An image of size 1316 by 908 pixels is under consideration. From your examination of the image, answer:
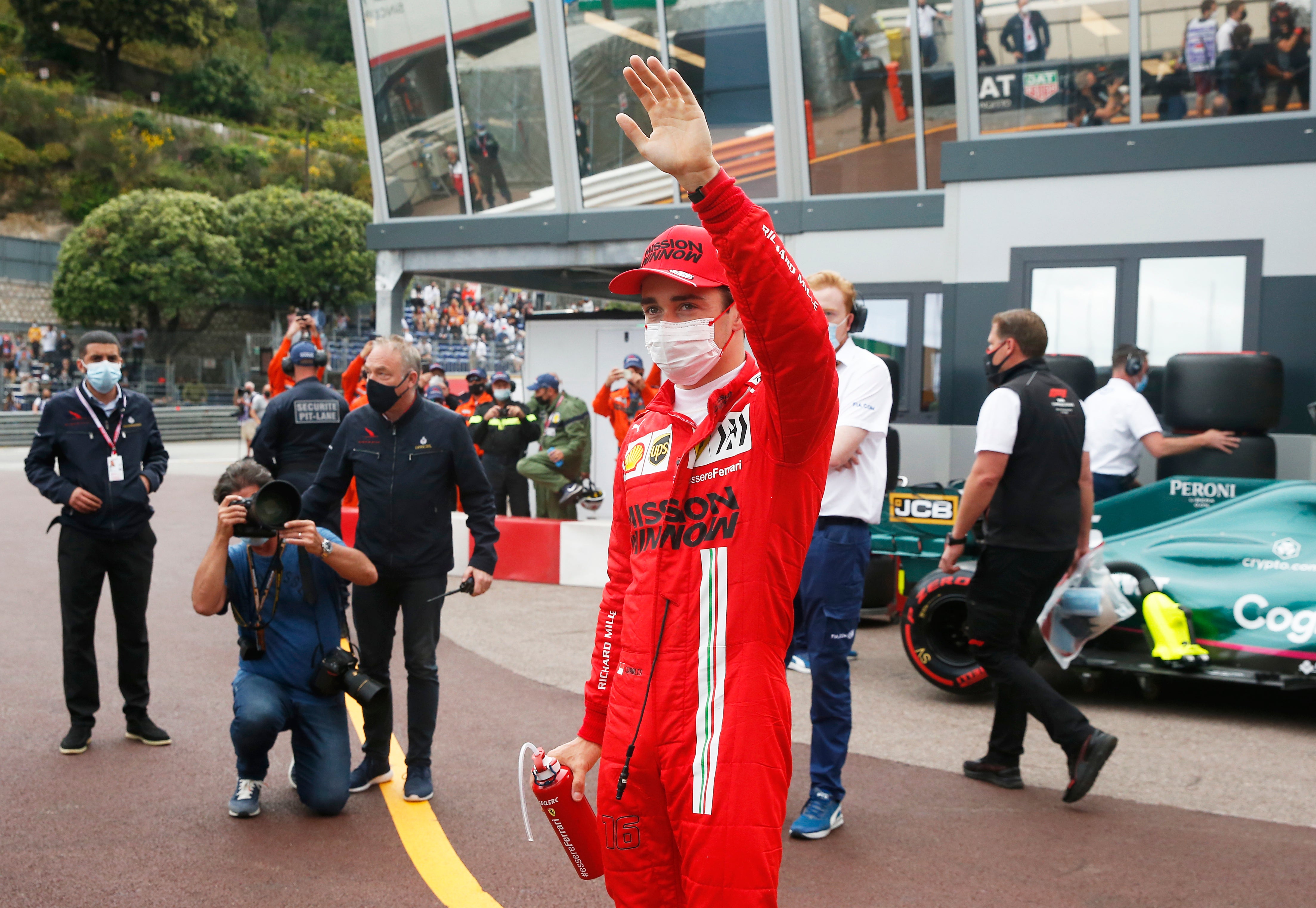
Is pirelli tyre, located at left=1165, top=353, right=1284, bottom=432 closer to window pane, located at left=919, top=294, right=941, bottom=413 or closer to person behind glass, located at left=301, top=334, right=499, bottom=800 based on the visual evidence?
window pane, located at left=919, top=294, right=941, bottom=413

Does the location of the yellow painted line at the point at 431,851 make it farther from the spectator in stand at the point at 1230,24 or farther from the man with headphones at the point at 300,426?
the spectator in stand at the point at 1230,24

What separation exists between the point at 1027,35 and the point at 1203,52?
64.9 inches

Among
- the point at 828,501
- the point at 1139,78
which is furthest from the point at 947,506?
the point at 1139,78

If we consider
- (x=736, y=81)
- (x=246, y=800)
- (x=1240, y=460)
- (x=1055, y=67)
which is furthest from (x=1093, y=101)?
(x=246, y=800)

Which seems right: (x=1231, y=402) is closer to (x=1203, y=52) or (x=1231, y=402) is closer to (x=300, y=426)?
(x=1203, y=52)

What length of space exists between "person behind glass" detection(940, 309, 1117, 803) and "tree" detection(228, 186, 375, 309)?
45.4 metres

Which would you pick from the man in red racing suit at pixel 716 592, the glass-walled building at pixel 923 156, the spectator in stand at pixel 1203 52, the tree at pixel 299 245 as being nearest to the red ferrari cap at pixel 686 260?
the man in red racing suit at pixel 716 592

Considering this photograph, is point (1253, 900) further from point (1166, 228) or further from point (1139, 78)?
point (1139, 78)

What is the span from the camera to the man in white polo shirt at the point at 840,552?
4.39 metres

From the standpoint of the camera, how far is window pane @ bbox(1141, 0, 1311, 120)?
10594mm

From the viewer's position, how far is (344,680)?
4707mm

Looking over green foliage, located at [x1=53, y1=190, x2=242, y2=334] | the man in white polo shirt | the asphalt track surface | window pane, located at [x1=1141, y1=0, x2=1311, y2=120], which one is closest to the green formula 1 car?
the asphalt track surface

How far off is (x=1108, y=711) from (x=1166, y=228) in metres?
6.04

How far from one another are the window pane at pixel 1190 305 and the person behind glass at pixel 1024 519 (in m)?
6.42
